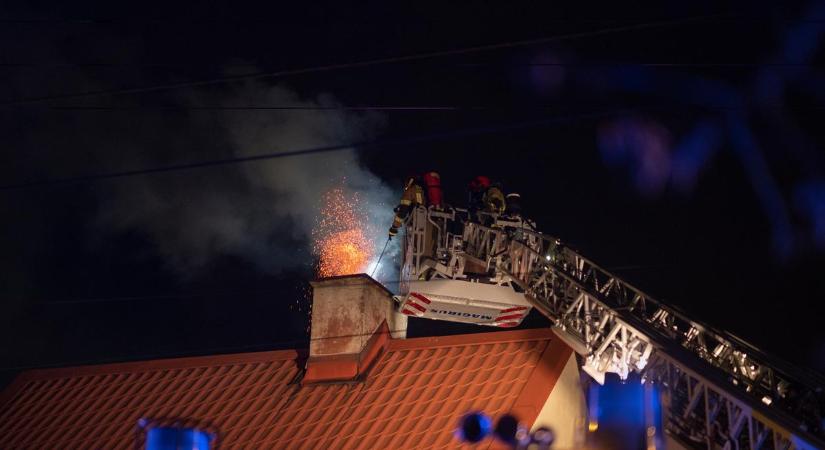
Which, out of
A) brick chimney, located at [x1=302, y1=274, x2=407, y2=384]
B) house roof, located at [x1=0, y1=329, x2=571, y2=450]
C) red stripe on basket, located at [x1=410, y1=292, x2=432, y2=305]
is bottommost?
house roof, located at [x1=0, y1=329, x2=571, y2=450]

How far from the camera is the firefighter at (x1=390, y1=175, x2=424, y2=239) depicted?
485 inches

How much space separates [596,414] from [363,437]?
11.2 ft

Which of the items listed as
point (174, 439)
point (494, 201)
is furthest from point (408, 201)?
point (174, 439)

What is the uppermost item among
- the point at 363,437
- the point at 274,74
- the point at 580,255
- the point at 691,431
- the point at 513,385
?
the point at 274,74

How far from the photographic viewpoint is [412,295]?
12.2 metres

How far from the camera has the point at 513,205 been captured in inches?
470

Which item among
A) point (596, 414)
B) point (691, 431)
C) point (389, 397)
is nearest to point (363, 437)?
point (389, 397)

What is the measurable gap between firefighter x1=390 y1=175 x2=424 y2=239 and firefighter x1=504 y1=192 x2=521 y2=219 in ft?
4.70

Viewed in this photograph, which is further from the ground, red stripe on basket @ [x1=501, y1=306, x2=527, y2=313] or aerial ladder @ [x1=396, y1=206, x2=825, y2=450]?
aerial ladder @ [x1=396, y1=206, x2=825, y2=450]

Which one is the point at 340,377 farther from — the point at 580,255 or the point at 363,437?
the point at 580,255

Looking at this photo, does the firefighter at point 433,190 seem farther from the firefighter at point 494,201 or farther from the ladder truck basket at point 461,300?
the ladder truck basket at point 461,300

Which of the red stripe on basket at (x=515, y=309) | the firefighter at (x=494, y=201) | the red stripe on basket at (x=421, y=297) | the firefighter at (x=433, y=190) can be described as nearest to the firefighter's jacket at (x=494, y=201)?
the firefighter at (x=494, y=201)

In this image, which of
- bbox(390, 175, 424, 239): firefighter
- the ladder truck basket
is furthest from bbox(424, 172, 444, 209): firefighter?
the ladder truck basket

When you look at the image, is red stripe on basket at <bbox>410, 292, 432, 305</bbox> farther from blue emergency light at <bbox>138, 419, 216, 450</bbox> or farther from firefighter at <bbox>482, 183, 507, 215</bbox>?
blue emergency light at <bbox>138, 419, 216, 450</bbox>
